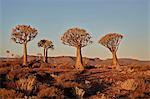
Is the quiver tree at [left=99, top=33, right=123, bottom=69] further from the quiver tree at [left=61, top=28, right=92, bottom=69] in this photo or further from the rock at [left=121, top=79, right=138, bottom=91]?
the rock at [left=121, top=79, right=138, bottom=91]

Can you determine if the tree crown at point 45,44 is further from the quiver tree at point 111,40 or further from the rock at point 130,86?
the rock at point 130,86

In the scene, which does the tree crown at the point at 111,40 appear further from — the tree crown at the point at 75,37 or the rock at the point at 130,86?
the rock at the point at 130,86

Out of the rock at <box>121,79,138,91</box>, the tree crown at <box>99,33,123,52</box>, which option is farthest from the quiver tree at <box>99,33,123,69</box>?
the rock at <box>121,79,138,91</box>

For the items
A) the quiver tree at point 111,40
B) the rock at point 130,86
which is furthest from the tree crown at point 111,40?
the rock at point 130,86

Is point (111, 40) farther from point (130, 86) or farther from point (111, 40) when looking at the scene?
point (130, 86)

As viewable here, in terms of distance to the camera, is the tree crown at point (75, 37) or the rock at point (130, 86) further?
the tree crown at point (75, 37)

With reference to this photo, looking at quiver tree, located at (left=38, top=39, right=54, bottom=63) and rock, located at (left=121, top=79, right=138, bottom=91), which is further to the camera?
quiver tree, located at (left=38, top=39, right=54, bottom=63)

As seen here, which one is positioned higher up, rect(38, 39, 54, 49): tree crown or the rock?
rect(38, 39, 54, 49): tree crown

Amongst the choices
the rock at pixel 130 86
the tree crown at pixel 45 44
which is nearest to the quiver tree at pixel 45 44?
the tree crown at pixel 45 44

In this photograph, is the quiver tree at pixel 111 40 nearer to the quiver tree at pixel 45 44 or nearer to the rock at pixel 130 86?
the quiver tree at pixel 45 44

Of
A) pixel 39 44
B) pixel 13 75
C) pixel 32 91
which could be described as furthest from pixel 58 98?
pixel 39 44

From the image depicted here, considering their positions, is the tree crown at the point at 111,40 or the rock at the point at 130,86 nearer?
the rock at the point at 130,86

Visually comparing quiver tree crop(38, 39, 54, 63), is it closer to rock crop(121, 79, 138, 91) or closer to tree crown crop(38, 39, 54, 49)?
tree crown crop(38, 39, 54, 49)

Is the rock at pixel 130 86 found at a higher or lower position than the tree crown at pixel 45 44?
lower
